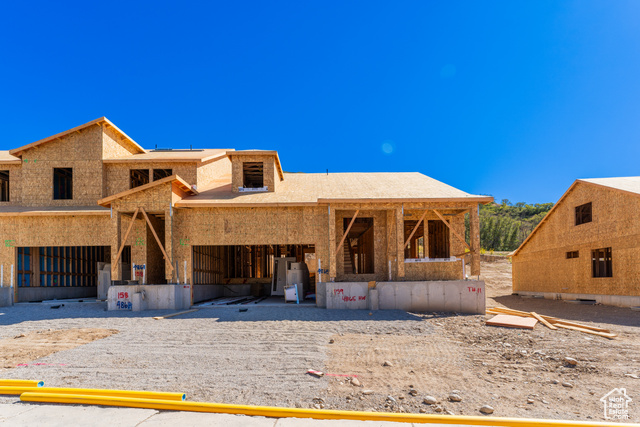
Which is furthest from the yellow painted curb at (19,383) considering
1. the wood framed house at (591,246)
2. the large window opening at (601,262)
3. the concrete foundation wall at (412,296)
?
the large window opening at (601,262)

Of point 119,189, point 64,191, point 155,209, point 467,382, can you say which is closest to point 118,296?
point 155,209

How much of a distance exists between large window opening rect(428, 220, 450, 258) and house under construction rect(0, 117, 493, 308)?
0.20ft

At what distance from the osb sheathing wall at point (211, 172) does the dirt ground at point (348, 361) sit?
900 cm

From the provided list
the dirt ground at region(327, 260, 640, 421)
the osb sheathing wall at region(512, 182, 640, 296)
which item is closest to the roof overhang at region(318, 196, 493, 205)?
the dirt ground at region(327, 260, 640, 421)

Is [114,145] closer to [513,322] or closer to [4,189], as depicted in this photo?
[4,189]

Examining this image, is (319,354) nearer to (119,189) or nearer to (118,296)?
(118,296)

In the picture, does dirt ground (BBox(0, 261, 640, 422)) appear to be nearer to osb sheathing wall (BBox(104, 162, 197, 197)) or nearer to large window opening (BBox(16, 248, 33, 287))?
large window opening (BBox(16, 248, 33, 287))

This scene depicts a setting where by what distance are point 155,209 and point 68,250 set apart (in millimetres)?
10866

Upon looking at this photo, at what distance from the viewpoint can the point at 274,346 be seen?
30.4ft

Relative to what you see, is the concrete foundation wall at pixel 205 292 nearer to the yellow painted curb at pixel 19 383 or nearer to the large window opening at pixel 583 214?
the yellow painted curb at pixel 19 383

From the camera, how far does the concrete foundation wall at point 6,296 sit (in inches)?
699

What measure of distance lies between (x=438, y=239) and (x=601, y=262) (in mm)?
8194

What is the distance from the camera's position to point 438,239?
21.0m

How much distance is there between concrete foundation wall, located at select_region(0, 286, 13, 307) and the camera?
58.3 feet
